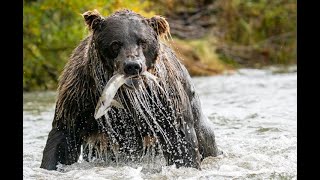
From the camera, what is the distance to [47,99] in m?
11.7

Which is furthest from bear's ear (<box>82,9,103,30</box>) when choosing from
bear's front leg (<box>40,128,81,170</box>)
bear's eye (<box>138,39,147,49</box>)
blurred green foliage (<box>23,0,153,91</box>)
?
blurred green foliage (<box>23,0,153,91</box>)

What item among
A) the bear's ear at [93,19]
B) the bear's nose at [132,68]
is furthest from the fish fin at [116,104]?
the bear's ear at [93,19]

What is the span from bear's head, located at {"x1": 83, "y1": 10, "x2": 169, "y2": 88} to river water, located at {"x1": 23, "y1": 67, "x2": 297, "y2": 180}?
35.4 inches

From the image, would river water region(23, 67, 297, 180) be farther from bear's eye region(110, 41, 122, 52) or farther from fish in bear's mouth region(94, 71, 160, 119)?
bear's eye region(110, 41, 122, 52)

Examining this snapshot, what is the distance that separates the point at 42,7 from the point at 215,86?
363cm

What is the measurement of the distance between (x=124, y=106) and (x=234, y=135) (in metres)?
2.41

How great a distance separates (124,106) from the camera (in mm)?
5539

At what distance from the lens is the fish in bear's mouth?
16.6ft

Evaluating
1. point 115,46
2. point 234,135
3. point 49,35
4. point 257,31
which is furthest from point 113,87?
point 257,31

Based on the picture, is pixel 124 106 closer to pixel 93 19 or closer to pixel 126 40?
pixel 126 40

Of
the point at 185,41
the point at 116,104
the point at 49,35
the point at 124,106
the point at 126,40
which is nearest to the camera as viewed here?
the point at 126,40
